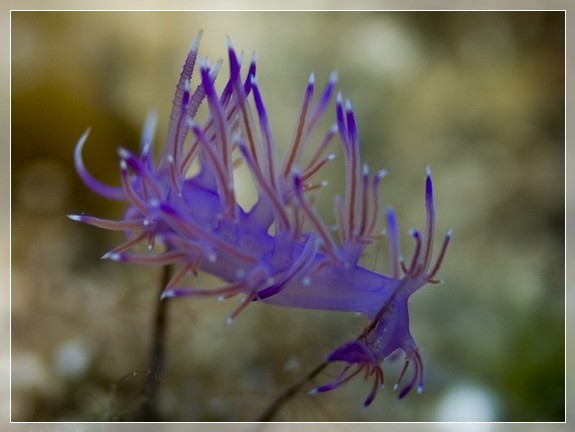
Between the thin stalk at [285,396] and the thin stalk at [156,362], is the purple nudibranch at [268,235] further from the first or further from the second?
the thin stalk at [156,362]

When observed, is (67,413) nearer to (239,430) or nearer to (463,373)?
(239,430)

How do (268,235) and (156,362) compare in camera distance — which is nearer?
(268,235)

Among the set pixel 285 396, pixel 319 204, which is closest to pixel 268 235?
pixel 285 396

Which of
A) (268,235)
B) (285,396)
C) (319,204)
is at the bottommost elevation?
(285,396)

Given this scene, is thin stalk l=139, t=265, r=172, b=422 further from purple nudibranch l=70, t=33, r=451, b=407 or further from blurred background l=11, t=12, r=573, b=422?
purple nudibranch l=70, t=33, r=451, b=407

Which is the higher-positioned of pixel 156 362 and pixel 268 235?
pixel 268 235

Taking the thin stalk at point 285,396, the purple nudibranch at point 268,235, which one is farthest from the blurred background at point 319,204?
the purple nudibranch at point 268,235

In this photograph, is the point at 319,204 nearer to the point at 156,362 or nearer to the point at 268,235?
the point at 156,362
